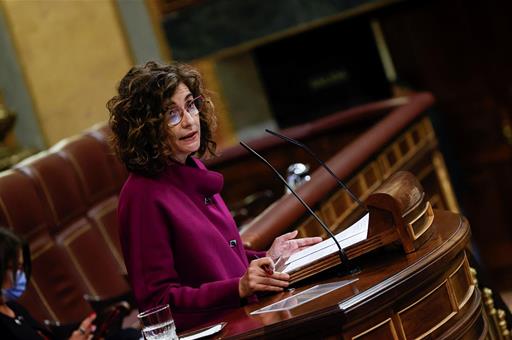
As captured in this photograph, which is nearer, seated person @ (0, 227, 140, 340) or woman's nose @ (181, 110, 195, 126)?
woman's nose @ (181, 110, 195, 126)

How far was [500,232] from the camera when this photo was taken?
775cm

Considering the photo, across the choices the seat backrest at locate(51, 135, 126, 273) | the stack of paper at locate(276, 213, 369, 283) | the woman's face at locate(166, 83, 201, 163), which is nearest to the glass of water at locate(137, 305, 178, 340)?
the stack of paper at locate(276, 213, 369, 283)

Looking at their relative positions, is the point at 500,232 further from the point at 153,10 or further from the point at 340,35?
the point at 153,10

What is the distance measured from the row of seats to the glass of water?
229 centimetres

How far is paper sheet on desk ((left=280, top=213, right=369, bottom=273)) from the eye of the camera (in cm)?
245

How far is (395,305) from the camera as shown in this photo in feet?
7.52

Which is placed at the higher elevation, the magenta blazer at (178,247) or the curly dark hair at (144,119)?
the curly dark hair at (144,119)

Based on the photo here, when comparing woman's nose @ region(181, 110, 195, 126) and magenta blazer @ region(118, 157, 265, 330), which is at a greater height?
woman's nose @ region(181, 110, 195, 126)

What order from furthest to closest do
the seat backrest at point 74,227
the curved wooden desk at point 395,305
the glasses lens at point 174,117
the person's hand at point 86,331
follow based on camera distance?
the seat backrest at point 74,227 → the person's hand at point 86,331 → the glasses lens at point 174,117 → the curved wooden desk at point 395,305

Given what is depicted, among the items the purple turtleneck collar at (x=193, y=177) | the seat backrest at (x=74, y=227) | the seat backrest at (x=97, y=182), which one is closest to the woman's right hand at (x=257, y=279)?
the purple turtleneck collar at (x=193, y=177)

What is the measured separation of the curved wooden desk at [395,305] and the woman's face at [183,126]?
411 mm

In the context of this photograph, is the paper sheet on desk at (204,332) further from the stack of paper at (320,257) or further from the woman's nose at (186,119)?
the woman's nose at (186,119)

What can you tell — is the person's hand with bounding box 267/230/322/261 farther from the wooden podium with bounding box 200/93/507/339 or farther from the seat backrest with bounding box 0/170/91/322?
the seat backrest with bounding box 0/170/91/322

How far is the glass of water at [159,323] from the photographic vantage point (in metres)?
2.26
